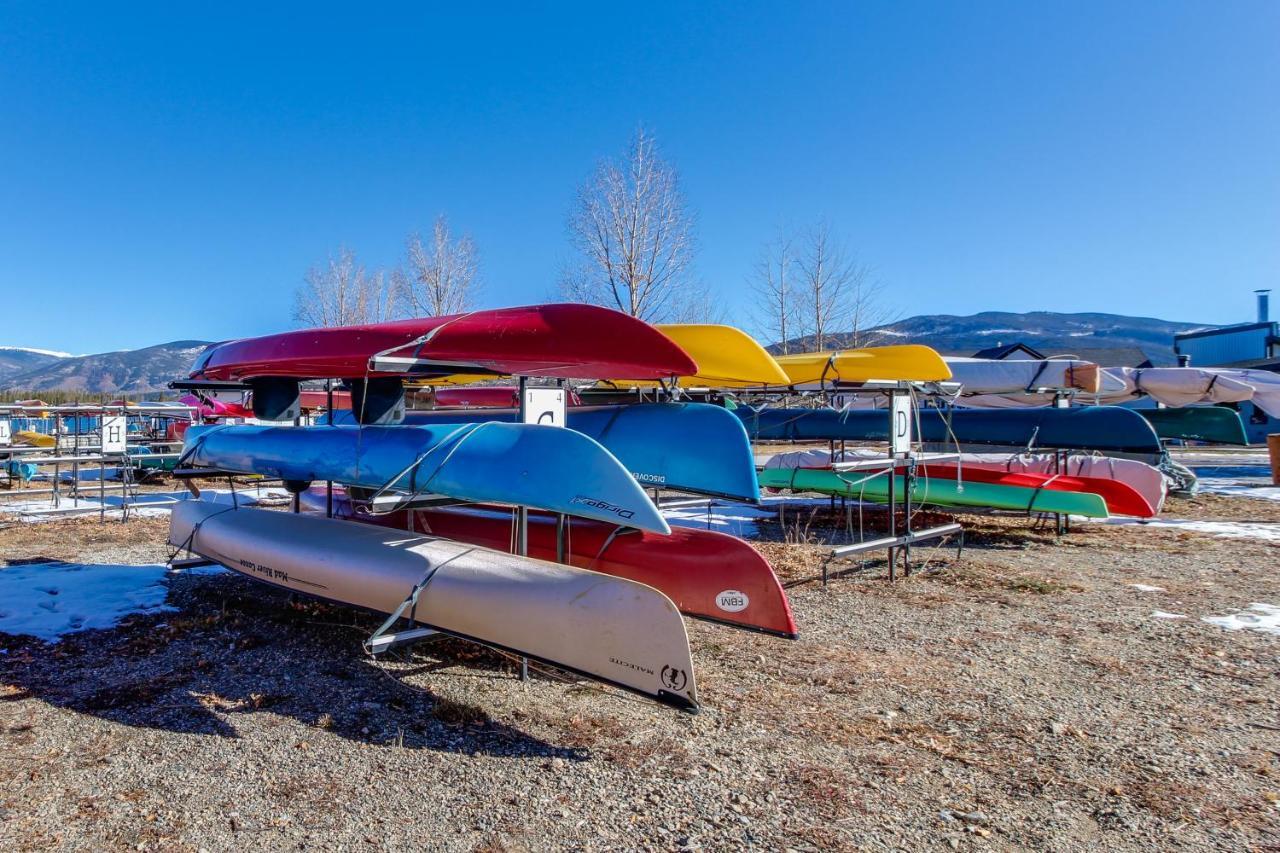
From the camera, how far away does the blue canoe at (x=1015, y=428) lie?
372 inches

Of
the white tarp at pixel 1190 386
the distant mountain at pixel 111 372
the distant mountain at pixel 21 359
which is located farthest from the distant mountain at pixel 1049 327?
the distant mountain at pixel 21 359

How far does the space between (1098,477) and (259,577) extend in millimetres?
8990

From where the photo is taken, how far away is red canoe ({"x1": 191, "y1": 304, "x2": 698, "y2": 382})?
459cm

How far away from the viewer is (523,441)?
175 inches

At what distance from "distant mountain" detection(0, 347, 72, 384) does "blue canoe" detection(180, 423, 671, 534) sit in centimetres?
19631

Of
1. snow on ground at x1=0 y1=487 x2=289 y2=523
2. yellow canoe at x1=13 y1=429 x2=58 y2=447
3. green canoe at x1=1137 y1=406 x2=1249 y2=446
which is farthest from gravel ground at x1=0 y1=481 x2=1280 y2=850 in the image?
yellow canoe at x1=13 y1=429 x2=58 y2=447

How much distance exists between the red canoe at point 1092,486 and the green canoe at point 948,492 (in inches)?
5.7

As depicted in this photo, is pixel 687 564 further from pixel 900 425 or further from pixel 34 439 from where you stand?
pixel 34 439

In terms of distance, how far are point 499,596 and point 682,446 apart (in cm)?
192

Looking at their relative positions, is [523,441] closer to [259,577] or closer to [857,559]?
[259,577]

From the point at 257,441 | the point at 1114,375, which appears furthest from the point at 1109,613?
the point at 1114,375

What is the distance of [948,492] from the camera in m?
9.23

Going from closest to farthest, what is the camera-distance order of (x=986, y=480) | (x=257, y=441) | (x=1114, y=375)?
(x=257, y=441)
(x=986, y=480)
(x=1114, y=375)

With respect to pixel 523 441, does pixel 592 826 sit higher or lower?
lower
